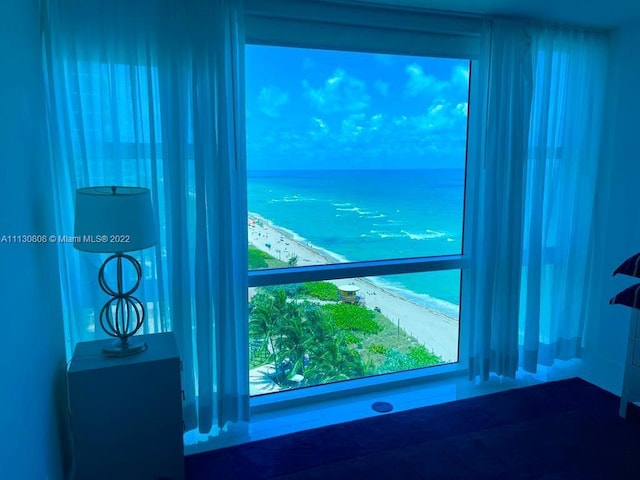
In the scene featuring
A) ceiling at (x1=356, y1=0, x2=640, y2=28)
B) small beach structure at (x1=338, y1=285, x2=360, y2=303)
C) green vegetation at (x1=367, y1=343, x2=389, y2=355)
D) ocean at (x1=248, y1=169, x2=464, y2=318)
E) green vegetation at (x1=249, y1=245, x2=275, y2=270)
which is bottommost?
green vegetation at (x1=367, y1=343, x2=389, y2=355)

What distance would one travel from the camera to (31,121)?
2068 millimetres

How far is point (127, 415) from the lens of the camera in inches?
85.7

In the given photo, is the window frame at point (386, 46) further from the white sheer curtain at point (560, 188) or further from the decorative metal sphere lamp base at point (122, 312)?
the decorative metal sphere lamp base at point (122, 312)

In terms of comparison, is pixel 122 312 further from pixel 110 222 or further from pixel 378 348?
pixel 378 348

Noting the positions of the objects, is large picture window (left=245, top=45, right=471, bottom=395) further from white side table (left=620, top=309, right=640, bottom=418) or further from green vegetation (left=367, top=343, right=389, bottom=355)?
white side table (left=620, top=309, right=640, bottom=418)

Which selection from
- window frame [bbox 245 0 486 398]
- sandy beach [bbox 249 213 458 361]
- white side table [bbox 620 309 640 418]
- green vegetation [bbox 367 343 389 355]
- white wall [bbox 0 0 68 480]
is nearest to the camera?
white wall [bbox 0 0 68 480]

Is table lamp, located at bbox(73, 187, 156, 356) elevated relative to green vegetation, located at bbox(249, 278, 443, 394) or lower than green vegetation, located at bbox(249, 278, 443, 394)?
elevated

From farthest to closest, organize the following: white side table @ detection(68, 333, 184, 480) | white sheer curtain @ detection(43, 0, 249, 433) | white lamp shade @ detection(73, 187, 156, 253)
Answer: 1. white sheer curtain @ detection(43, 0, 249, 433)
2. white side table @ detection(68, 333, 184, 480)
3. white lamp shade @ detection(73, 187, 156, 253)

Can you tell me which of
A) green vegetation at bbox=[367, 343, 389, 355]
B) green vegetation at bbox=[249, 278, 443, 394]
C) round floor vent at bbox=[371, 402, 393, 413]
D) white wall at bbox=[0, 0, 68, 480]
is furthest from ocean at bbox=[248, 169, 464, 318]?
white wall at bbox=[0, 0, 68, 480]

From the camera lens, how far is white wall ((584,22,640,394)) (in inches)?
135

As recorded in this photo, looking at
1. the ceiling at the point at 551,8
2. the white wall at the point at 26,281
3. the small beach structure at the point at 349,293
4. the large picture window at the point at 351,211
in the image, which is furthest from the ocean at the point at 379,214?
the white wall at the point at 26,281

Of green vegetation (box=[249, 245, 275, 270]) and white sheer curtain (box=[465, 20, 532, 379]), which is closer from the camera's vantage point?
green vegetation (box=[249, 245, 275, 270])

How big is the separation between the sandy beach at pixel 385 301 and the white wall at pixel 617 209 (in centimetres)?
117

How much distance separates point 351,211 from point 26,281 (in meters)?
2.05
